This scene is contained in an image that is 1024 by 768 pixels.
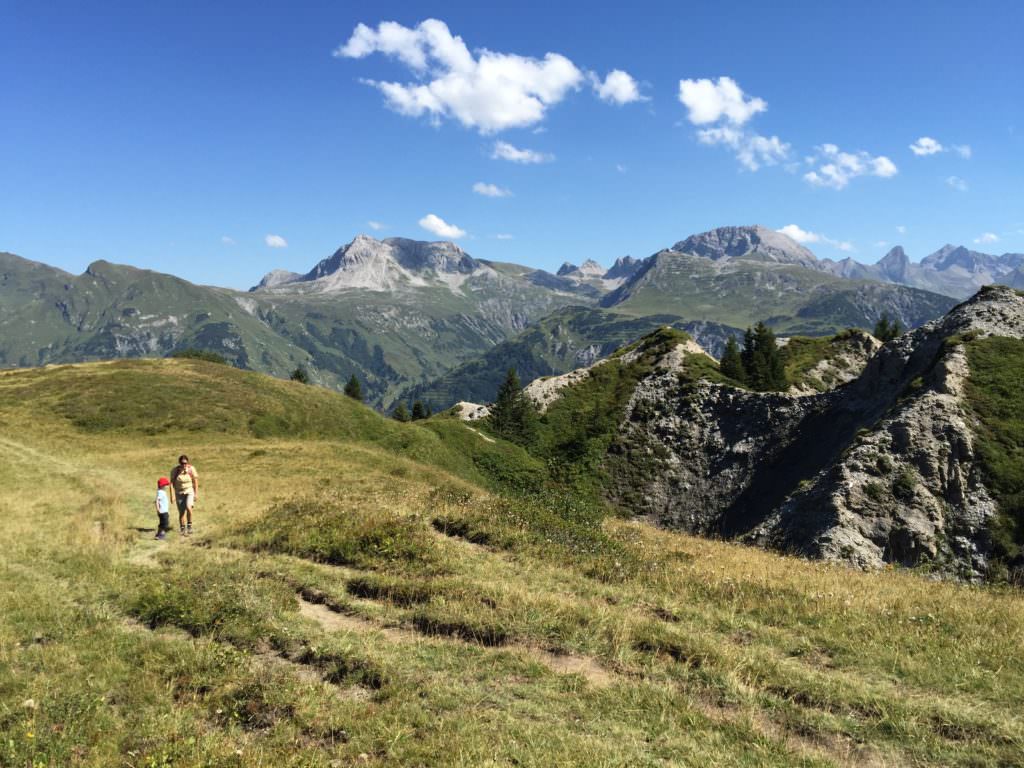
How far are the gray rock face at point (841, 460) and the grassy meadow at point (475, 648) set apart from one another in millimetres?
24722

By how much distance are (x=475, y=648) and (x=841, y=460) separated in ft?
138

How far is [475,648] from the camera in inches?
458

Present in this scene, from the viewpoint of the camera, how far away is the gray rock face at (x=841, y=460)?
38156 mm

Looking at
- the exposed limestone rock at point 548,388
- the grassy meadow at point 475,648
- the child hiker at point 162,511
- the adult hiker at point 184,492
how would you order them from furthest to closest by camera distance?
the exposed limestone rock at point 548,388 < the adult hiker at point 184,492 < the child hiker at point 162,511 < the grassy meadow at point 475,648

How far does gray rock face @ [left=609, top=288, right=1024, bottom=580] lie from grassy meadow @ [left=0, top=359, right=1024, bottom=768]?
2472cm

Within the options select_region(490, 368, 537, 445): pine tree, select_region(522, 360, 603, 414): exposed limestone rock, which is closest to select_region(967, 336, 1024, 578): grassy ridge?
select_region(522, 360, 603, 414): exposed limestone rock

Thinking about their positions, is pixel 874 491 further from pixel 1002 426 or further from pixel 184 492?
pixel 184 492

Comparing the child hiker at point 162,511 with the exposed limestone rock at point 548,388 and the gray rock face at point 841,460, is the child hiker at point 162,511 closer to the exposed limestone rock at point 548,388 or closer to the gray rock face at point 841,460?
the gray rock face at point 841,460

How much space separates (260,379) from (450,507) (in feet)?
195

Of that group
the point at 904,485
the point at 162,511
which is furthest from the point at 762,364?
the point at 162,511

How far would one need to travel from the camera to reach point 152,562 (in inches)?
736

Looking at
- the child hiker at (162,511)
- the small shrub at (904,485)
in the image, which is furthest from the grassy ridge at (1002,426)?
the child hiker at (162,511)

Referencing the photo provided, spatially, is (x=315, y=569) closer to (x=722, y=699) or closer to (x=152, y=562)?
(x=152, y=562)

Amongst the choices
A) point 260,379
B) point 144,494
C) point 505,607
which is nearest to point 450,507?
point 505,607
